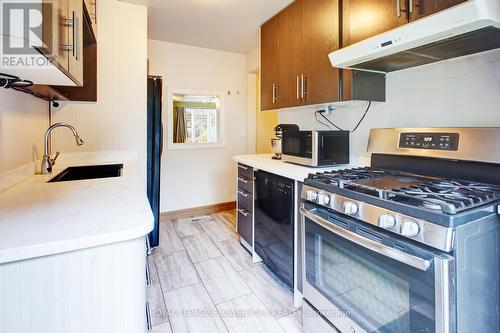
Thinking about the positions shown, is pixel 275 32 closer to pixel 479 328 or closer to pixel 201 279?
pixel 201 279

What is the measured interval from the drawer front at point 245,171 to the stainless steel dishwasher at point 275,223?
0.14 m

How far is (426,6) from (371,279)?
130 cm

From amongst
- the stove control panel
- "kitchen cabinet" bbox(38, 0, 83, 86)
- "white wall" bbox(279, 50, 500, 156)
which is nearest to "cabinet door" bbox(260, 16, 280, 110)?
"white wall" bbox(279, 50, 500, 156)

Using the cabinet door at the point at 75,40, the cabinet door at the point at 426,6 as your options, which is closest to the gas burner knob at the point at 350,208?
the cabinet door at the point at 426,6

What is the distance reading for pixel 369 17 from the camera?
1.56 meters

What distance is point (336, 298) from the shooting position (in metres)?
1.31

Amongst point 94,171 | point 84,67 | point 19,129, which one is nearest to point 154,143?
point 94,171

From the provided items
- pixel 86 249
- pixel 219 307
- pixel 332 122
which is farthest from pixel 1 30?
pixel 332 122

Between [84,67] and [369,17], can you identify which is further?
[84,67]

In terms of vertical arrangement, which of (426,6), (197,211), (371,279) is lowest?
(197,211)

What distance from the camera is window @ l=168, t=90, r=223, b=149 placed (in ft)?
11.7

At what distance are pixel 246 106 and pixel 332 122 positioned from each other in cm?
196

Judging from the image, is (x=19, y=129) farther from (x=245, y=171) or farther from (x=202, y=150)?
(x=202, y=150)

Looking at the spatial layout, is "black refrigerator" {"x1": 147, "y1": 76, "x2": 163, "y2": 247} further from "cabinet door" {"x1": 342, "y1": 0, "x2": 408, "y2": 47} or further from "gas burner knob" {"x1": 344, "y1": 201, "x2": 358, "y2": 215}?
"gas burner knob" {"x1": 344, "y1": 201, "x2": 358, "y2": 215}
